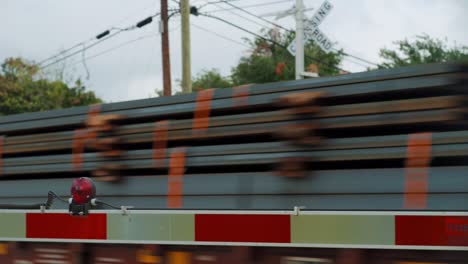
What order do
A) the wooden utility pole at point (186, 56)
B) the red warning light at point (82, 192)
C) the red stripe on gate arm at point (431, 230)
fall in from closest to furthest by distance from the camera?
the red stripe on gate arm at point (431, 230) → the red warning light at point (82, 192) → the wooden utility pole at point (186, 56)

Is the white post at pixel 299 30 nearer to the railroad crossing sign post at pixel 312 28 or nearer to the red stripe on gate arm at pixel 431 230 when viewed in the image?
the railroad crossing sign post at pixel 312 28

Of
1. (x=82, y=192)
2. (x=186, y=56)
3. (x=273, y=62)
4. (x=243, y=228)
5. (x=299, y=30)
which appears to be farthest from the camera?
(x=273, y=62)

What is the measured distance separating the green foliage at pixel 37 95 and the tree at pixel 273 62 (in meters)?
9.26

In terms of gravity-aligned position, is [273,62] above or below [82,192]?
above

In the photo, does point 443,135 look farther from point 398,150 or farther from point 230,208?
point 230,208

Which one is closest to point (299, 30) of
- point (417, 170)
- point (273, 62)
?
point (417, 170)

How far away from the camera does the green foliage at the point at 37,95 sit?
39906 mm

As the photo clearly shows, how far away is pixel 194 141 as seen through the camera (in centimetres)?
345

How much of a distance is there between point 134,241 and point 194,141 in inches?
23.0

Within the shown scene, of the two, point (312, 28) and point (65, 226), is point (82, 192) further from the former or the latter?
point (312, 28)

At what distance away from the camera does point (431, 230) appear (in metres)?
2.44

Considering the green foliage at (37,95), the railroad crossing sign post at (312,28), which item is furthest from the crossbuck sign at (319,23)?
the green foliage at (37,95)

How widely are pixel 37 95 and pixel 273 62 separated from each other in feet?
48.3

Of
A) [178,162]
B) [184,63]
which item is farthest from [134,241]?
[184,63]
